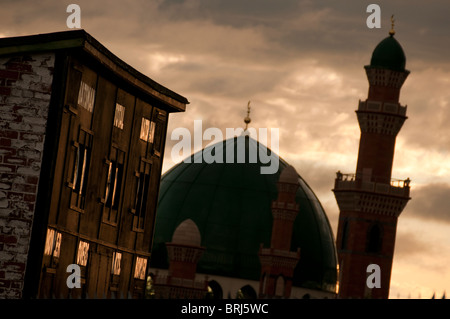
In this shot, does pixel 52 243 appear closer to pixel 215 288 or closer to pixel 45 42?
pixel 45 42

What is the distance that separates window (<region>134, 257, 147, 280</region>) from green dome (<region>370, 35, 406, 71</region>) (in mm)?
42904

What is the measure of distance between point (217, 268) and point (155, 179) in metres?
54.1

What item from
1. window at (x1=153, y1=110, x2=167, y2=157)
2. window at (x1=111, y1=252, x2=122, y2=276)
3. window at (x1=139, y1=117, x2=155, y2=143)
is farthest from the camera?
window at (x1=153, y1=110, x2=167, y2=157)

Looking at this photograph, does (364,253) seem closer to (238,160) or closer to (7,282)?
(238,160)

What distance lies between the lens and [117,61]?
908 inches

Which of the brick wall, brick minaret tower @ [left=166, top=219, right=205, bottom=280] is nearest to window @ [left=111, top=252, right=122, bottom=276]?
the brick wall

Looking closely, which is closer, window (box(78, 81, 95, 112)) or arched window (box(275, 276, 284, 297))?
window (box(78, 81, 95, 112))

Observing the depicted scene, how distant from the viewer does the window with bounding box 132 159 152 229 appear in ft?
87.8

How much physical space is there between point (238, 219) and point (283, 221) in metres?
15.7

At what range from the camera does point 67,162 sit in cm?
2106

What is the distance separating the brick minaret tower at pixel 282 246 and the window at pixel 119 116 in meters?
43.4

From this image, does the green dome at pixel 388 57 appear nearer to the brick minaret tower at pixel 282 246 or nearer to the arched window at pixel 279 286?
the brick minaret tower at pixel 282 246

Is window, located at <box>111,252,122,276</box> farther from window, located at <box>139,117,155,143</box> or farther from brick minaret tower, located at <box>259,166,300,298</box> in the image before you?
brick minaret tower, located at <box>259,166,300,298</box>

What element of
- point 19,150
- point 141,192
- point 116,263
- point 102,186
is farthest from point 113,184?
point 19,150
